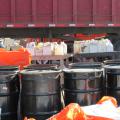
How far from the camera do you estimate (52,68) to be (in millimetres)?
4250

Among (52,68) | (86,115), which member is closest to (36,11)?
(52,68)

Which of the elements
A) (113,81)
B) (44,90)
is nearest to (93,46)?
(113,81)

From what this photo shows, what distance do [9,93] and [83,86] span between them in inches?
31.8

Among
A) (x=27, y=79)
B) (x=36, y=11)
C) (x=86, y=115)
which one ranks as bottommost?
(x=86, y=115)

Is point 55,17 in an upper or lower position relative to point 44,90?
upper

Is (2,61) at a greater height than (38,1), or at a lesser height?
lesser

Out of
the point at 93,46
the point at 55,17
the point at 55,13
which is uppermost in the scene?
the point at 55,13

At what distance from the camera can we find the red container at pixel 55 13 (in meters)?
13.4

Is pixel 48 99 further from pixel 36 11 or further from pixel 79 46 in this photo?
pixel 36 11

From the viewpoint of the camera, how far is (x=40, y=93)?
389 centimetres

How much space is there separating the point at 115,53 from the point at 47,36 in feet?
11.1

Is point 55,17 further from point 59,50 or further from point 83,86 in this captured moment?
point 83,86

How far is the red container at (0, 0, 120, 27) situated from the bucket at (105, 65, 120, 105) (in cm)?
921

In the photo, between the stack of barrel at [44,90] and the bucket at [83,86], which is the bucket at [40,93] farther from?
the bucket at [83,86]
